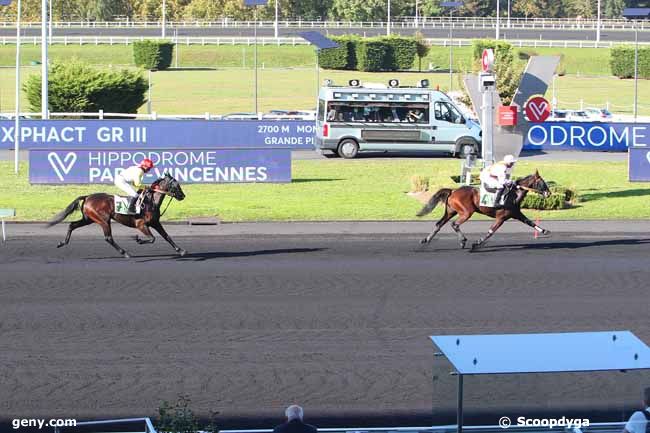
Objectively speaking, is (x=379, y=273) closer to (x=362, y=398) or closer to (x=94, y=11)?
(x=362, y=398)

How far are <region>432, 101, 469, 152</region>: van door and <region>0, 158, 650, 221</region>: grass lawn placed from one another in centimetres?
252

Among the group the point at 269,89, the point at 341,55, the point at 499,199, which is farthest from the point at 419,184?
the point at 341,55

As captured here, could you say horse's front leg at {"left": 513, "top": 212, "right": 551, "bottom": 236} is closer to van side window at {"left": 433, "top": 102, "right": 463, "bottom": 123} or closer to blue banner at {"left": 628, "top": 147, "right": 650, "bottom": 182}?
blue banner at {"left": 628, "top": 147, "right": 650, "bottom": 182}

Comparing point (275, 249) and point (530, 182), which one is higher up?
point (530, 182)

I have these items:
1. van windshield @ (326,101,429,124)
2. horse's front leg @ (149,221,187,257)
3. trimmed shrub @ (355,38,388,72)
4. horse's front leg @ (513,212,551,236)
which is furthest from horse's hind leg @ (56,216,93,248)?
trimmed shrub @ (355,38,388,72)

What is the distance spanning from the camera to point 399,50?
8425 cm

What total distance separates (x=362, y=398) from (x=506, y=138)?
56.9 feet

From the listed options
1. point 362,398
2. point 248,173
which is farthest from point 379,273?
point 248,173

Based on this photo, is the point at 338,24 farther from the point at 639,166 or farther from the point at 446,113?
the point at 639,166

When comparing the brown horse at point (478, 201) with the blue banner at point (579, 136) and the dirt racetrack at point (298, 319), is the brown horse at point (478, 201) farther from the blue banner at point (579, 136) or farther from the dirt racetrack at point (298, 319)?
the blue banner at point (579, 136)


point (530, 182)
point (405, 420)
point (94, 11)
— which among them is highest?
point (94, 11)

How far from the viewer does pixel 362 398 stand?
40.2 feet

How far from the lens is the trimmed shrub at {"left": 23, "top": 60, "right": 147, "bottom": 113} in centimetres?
4809

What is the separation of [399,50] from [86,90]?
3997cm
